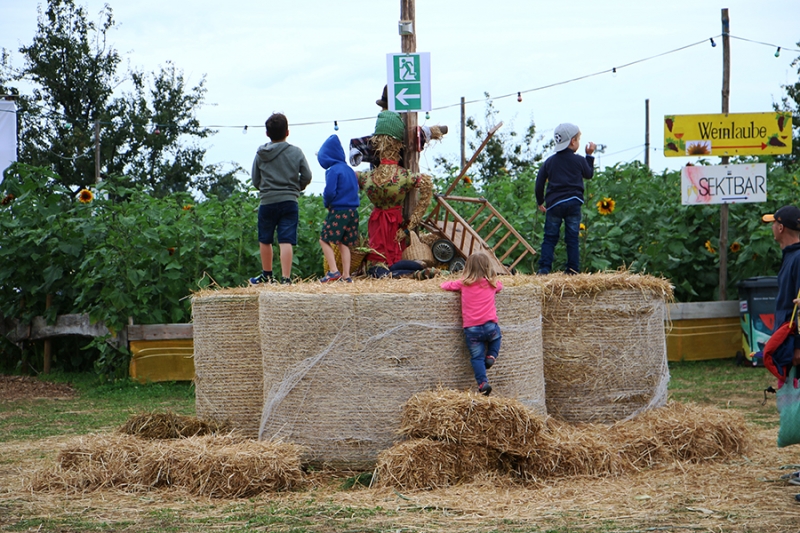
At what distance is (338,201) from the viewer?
7.06m

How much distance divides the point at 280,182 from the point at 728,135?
599 cm

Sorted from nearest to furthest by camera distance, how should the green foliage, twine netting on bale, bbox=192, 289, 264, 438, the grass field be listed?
1. the grass field
2. twine netting on bale, bbox=192, 289, 264, 438
3. the green foliage

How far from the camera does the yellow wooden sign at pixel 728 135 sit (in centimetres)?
1089

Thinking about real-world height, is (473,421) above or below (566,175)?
below

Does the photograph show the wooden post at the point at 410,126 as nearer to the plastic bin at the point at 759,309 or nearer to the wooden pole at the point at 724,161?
the plastic bin at the point at 759,309

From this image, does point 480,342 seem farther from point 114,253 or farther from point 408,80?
point 114,253

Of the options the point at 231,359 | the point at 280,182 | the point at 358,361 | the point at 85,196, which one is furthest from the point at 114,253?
the point at 358,361

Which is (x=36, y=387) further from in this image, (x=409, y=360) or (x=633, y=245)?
(x=633, y=245)

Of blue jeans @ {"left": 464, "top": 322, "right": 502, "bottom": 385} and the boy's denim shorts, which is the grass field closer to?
blue jeans @ {"left": 464, "top": 322, "right": 502, "bottom": 385}

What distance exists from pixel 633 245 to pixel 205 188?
21838 mm

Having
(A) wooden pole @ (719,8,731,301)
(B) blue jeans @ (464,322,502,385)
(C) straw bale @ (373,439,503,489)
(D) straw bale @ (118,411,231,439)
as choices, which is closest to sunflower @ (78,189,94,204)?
(D) straw bale @ (118,411,231,439)

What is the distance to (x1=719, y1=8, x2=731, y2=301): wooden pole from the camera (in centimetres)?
1080

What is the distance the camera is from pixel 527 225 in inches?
439

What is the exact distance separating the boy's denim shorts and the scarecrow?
59cm
